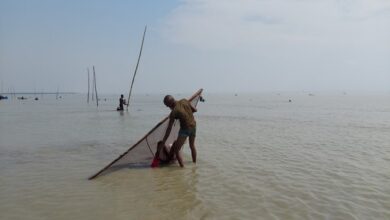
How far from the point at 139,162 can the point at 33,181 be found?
232 centimetres

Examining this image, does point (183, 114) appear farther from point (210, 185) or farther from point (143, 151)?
point (210, 185)

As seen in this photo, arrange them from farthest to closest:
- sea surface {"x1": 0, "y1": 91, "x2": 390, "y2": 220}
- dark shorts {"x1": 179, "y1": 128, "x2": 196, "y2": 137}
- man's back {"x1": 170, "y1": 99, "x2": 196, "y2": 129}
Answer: dark shorts {"x1": 179, "y1": 128, "x2": 196, "y2": 137}, man's back {"x1": 170, "y1": 99, "x2": 196, "y2": 129}, sea surface {"x1": 0, "y1": 91, "x2": 390, "y2": 220}

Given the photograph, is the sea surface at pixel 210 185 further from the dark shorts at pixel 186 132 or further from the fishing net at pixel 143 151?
the dark shorts at pixel 186 132

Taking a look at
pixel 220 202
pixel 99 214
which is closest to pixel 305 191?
pixel 220 202

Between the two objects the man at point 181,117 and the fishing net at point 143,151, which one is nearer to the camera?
the man at point 181,117

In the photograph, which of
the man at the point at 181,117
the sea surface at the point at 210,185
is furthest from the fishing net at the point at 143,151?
the man at the point at 181,117

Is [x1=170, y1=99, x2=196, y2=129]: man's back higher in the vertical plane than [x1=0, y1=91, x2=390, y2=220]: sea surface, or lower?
higher

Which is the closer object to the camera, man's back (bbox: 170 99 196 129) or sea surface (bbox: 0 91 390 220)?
sea surface (bbox: 0 91 390 220)

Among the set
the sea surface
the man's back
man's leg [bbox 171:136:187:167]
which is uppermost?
the man's back

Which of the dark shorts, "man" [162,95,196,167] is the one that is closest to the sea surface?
"man" [162,95,196,167]

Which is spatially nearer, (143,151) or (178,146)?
(178,146)

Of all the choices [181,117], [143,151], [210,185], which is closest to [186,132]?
[181,117]

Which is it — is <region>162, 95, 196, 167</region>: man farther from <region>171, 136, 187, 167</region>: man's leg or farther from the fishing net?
the fishing net

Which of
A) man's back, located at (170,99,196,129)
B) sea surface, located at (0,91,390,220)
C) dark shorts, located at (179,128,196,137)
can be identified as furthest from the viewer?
dark shorts, located at (179,128,196,137)
